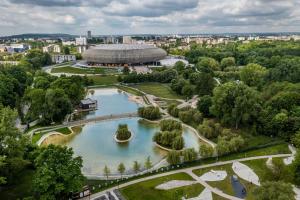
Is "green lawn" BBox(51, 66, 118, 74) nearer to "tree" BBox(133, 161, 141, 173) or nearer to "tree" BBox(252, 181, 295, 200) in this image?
"tree" BBox(133, 161, 141, 173)

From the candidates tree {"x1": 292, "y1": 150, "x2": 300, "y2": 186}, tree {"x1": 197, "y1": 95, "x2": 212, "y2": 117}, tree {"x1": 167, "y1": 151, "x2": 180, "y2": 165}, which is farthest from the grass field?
tree {"x1": 197, "y1": 95, "x2": 212, "y2": 117}

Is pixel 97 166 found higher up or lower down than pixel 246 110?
lower down

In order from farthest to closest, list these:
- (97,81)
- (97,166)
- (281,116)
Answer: (97,81) < (281,116) < (97,166)

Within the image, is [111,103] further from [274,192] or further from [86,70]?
[274,192]

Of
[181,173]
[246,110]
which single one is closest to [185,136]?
[246,110]

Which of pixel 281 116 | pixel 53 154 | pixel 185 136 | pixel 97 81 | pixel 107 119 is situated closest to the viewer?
pixel 53 154

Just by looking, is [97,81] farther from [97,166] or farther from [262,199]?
[262,199]
